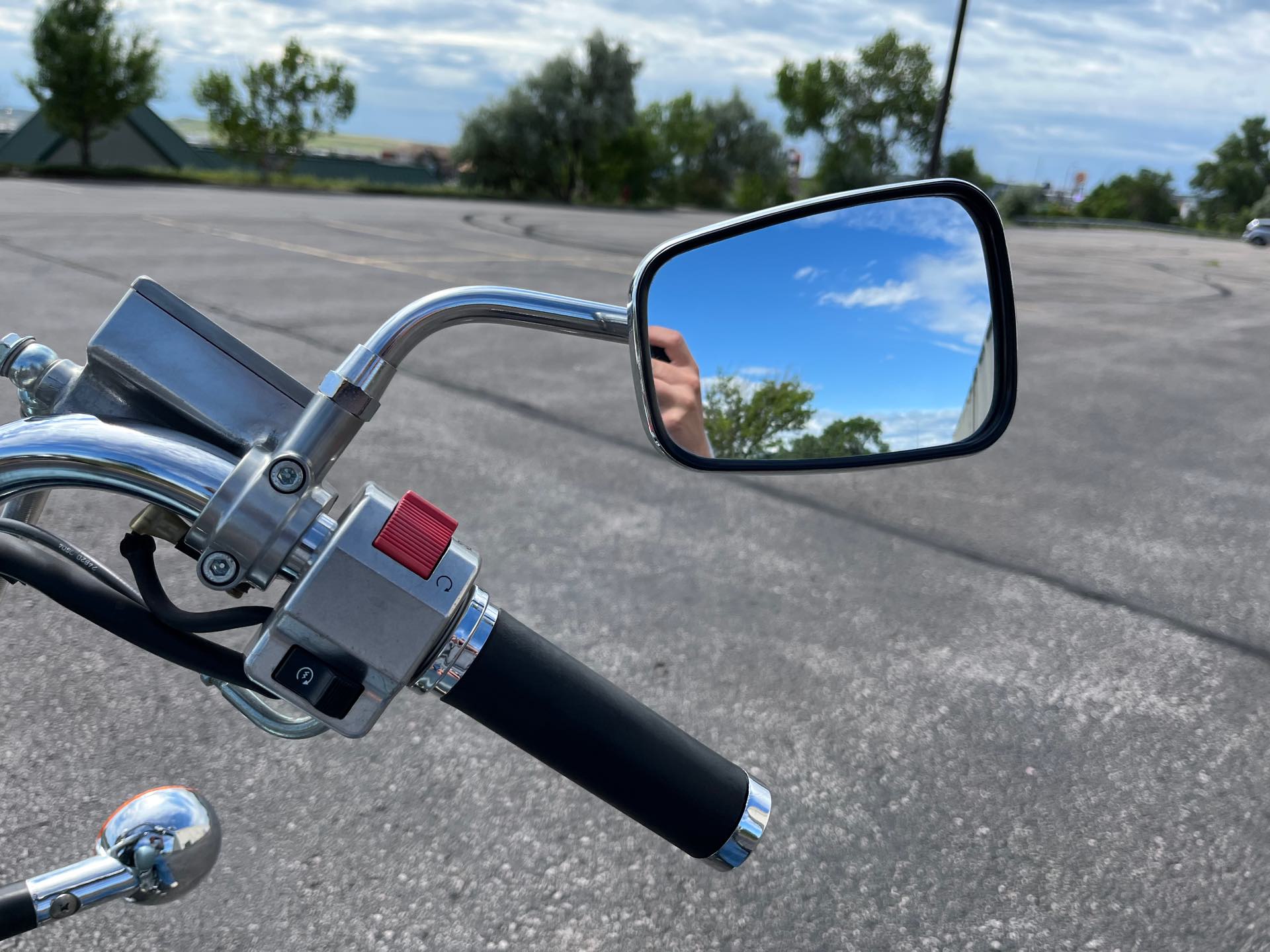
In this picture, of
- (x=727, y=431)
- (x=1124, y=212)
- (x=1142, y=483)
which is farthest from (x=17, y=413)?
(x=1124, y=212)

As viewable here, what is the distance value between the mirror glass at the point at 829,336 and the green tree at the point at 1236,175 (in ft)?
252

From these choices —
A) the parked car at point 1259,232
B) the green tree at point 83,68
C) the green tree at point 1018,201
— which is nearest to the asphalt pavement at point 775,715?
the parked car at point 1259,232

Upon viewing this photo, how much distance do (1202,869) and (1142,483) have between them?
384 centimetres

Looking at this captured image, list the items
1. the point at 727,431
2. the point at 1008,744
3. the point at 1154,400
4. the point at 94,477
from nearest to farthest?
the point at 94,477 → the point at 727,431 → the point at 1008,744 → the point at 1154,400

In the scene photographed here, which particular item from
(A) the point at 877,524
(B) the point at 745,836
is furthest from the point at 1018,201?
(B) the point at 745,836

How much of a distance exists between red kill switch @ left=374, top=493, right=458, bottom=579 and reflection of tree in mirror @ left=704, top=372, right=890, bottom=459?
1.33ft

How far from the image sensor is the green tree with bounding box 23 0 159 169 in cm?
3631

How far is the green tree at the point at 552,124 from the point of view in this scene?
4378cm

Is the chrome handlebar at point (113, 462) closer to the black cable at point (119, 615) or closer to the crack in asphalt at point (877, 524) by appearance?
the black cable at point (119, 615)

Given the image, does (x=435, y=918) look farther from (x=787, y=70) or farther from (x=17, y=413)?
(x=787, y=70)

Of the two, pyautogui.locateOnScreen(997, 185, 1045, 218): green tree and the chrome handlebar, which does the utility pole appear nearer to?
the chrome handlebar

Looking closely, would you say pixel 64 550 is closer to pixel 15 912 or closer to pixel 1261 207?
pixel 15 912

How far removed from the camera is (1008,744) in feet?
10.4

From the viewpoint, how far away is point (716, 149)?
176 feet
